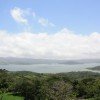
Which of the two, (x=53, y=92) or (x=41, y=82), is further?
(x=41, y=82)

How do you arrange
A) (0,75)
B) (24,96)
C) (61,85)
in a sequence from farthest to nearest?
(0,75)
(24,96)
(61,85)

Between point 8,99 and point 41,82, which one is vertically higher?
point 41,82

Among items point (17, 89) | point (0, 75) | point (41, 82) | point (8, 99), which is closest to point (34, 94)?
point (41, 82)

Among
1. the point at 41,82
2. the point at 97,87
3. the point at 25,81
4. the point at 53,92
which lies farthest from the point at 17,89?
the point at 53,92

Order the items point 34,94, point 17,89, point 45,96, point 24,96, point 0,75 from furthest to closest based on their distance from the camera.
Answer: point 0,75, point 17,89, point 24,96, point 34,94, point 45,96

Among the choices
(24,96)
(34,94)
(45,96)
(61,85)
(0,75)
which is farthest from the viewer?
(0,75)

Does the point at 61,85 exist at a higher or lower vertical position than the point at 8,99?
higher

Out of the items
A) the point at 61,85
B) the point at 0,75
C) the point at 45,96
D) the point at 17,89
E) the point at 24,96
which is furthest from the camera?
the point at 0,75

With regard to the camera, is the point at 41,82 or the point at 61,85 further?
the point at 41,82

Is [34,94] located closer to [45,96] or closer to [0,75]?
[45,96]

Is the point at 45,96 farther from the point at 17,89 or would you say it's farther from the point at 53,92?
the point at 17,89
